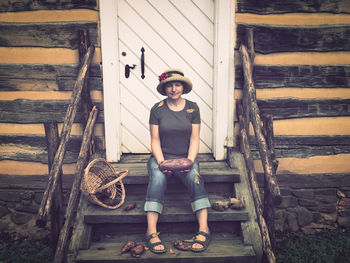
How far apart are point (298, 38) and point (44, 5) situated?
305cm

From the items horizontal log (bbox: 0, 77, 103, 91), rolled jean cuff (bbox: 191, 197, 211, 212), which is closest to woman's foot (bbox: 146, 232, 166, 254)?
rolled jean cuff (bbox: 191, 197, 211, 212)

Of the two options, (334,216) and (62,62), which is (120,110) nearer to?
(62,62)

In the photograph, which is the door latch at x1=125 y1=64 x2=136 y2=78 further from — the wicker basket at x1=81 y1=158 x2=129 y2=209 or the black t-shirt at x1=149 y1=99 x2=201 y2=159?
the wicker basket at x1=81 y1=158 x2=129 y2=209

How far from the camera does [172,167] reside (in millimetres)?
2799

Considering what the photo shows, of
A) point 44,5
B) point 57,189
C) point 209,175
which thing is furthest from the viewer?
point 44,5

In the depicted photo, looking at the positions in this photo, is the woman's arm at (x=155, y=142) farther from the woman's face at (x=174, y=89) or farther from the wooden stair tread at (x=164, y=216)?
the wooden stair tread at (x=164, y=216)

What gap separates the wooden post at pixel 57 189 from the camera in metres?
2.98

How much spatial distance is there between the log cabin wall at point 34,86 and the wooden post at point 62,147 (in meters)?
0.28

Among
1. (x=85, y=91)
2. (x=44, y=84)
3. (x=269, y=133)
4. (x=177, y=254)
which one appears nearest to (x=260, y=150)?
(x=269, y=133)

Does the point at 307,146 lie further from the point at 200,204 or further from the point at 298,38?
the point at 200,204

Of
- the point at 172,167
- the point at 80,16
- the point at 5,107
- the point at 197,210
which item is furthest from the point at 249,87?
the point at 5,107

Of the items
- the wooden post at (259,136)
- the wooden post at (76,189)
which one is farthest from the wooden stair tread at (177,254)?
→ the wooden post at (259,136)

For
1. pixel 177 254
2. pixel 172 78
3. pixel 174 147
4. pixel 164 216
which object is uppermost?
pixel 172 78

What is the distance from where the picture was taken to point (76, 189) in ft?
10.1
